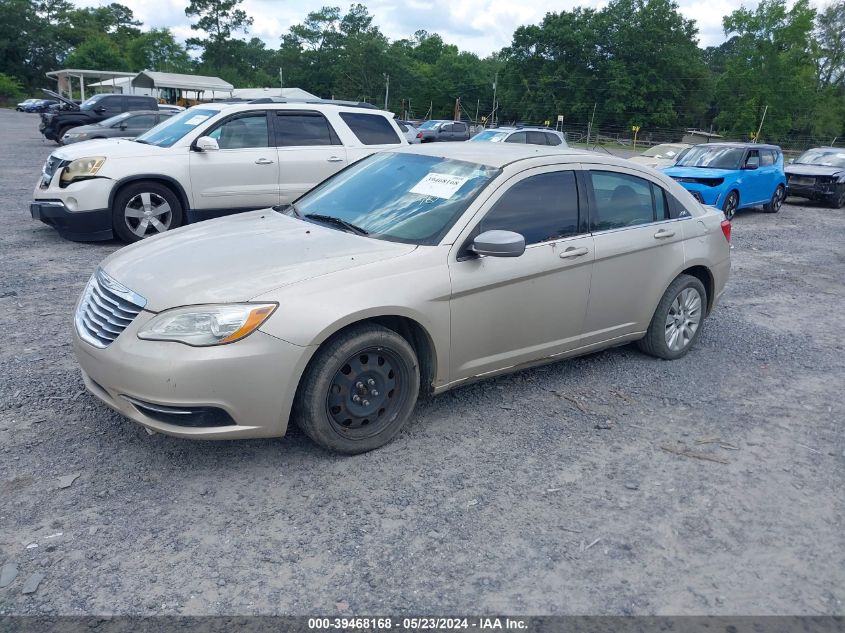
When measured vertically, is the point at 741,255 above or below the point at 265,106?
below

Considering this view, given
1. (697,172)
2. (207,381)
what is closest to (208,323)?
(207,381)

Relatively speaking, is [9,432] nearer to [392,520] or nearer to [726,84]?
[392,520]

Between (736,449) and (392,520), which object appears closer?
(392,520)

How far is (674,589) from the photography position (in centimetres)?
286

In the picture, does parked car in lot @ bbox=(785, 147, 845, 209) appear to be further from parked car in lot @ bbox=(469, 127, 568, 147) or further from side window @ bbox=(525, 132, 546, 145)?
side window @ bbox=(525, 132, 546, 145)

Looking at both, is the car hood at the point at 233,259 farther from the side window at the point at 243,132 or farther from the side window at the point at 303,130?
the side window at the point at 303,130

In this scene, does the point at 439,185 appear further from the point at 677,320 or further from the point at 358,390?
the point at 677,320

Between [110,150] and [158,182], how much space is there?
0.72 metres

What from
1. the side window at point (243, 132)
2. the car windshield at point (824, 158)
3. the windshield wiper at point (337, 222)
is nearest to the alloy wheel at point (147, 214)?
the side window at point (243, 132)

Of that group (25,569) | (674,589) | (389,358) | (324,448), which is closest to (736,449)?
(674,589)

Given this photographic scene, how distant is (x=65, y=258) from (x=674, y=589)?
7437mm

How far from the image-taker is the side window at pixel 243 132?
28.8 ft

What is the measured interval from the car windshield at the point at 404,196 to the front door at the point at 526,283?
19 centimetres

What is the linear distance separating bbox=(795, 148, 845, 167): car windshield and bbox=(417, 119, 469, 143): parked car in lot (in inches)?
577
